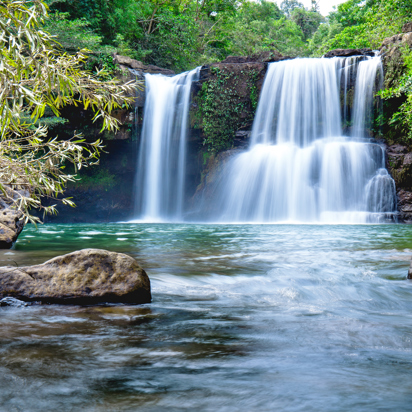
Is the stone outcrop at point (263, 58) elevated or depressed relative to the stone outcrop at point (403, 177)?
elevated

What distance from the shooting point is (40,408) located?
1782mm

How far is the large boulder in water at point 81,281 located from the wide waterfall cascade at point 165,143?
51.3 feet

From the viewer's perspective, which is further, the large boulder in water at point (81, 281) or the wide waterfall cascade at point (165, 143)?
the wide waterfall cascade at point (165, 143)

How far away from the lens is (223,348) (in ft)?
8.41

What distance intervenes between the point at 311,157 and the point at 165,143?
6.92 meters

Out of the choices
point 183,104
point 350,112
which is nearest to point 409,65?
point 350,112

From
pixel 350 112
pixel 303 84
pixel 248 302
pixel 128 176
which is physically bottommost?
pixel 248 302

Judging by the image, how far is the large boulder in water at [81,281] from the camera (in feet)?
11.9

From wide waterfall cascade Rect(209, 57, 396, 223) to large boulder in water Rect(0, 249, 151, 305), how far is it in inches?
506

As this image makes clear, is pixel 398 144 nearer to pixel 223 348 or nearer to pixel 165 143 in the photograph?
pixel 165 143

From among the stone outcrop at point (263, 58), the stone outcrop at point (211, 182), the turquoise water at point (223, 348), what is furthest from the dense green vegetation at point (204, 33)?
the turquoise water at point (223, 348)

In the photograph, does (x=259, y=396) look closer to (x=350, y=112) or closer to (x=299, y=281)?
(x=299, y=281)

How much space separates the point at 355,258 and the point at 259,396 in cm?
531

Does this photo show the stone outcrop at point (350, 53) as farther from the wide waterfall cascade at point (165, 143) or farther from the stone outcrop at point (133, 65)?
the stone outcrop at point (133, 65)
